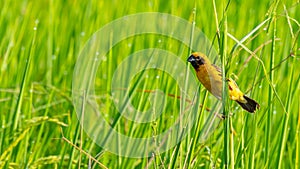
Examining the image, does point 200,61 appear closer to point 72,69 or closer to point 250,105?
point 250,105

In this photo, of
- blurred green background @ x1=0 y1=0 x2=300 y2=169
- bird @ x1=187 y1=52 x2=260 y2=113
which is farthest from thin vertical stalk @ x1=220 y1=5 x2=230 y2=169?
blurred green background @ x1=0 y1=0 x2=300 y2=169

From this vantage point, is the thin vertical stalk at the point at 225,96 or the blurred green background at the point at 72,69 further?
the blurred green background at the point at 72,69

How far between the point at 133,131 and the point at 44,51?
1.27m

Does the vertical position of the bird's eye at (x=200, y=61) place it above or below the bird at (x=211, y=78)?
above

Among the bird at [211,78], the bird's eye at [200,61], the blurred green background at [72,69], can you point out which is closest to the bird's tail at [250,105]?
the bird at [211,78]

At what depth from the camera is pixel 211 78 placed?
3.85ft

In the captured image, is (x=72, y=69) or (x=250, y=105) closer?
(x=250, y=105)

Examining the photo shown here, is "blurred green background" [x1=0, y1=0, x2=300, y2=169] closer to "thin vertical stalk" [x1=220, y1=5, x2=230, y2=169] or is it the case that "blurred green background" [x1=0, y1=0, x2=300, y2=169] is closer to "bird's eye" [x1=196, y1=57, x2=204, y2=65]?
"thin vertical stalk" [x1=220, y1=5, x2=230, y2=169]

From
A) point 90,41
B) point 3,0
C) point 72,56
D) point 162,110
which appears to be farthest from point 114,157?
point 3,0

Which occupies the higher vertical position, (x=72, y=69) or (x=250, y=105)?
(x=72, y=69)

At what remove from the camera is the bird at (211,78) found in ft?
3.82

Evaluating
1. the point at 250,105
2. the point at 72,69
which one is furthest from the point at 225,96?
the point at 72,69

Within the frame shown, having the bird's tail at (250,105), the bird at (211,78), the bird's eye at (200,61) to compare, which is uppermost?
the bird's eye at (200,61)

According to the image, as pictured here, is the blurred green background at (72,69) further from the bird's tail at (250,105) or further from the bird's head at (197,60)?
the bird's head at (197,60)
